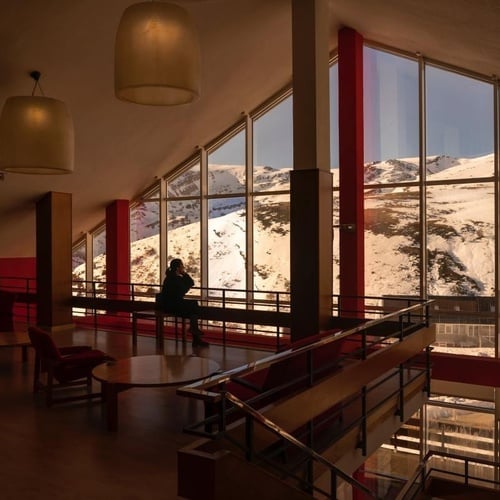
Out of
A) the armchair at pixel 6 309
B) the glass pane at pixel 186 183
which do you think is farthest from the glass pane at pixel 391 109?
the armchair at pixel 6 309

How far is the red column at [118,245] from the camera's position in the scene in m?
14.1

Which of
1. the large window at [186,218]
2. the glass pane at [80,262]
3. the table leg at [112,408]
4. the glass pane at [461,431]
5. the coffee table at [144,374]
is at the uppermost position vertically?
the large window at [186,218]

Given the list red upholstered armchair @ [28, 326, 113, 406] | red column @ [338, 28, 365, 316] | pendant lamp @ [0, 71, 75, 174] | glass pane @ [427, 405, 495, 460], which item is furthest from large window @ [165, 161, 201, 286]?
red upholstered armchair @ [28, 326, 113, 406]

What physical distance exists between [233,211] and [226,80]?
10.5 ft

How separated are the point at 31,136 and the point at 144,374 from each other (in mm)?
2808

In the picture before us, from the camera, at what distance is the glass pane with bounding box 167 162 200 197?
1355 centimetres

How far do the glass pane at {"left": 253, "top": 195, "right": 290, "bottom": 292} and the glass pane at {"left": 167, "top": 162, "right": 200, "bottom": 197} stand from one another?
1.74m

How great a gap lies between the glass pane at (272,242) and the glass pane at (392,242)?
188 cm

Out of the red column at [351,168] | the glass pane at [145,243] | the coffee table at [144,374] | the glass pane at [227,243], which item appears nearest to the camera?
the coffee table at [144,374]

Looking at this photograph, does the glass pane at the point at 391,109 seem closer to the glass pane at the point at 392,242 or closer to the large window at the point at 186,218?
the glass pane at the point at 392,242

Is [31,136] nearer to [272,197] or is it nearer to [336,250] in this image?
[336,250]

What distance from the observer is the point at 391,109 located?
1110cm

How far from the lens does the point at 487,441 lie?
9.58 metres

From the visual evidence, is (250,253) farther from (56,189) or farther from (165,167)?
(56,189)
